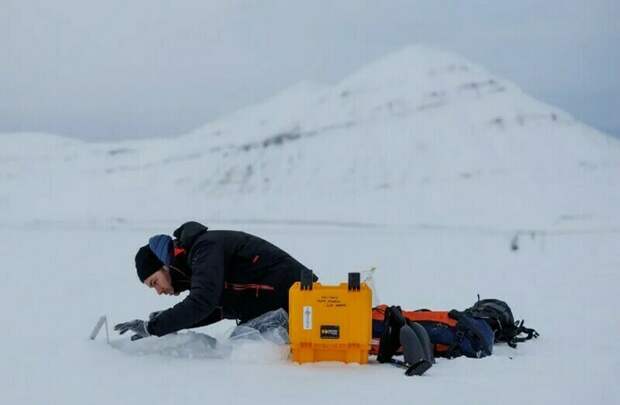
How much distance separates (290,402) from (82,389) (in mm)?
765

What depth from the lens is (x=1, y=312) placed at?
4.50m

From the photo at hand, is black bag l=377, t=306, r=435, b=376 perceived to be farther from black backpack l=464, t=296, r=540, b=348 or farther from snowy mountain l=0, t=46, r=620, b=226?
snowy mountain l=0, t=46, r=620, b=226

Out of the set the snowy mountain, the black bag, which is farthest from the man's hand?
the snowy mountain

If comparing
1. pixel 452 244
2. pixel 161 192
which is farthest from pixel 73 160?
pixel 452 244

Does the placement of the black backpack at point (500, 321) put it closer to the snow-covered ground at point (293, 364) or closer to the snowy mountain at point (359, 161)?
the snow-covered ground at point (293, 364)

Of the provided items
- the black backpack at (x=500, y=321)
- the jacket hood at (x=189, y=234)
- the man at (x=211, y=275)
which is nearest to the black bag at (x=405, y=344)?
the man at (x=211, y=275)

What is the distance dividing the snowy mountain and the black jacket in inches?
840

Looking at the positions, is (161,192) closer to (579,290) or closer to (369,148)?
(369,148)

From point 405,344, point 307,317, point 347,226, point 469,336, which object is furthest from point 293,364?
point 347,226

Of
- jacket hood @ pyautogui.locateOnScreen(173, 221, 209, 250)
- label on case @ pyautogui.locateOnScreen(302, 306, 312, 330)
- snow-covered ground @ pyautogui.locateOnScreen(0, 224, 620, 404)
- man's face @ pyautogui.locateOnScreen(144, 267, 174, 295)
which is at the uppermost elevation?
jacket hood @ pyautogui.locateOnScreen(173, 221, 209, 250)

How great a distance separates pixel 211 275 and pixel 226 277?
0.68ft

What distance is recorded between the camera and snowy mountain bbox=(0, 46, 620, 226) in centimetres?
2777

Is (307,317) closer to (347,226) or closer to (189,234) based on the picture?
(189,234)

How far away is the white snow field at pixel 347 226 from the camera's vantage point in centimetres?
277
